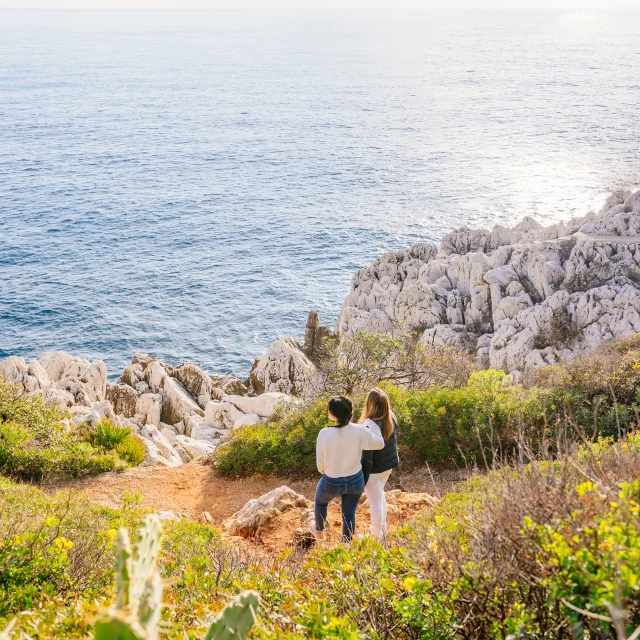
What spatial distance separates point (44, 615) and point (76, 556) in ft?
5.77

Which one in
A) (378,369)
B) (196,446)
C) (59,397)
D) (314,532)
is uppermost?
(314,532)

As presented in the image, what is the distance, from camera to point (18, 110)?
108 meters

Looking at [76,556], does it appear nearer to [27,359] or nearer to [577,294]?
[577,294]

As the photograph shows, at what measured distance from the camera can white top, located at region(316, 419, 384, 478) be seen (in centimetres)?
752

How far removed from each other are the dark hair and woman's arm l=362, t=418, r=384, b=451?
0.36m

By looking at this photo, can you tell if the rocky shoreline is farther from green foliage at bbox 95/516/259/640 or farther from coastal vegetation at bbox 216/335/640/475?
green foliage at bbox 95/516/259/640

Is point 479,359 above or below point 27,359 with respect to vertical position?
above

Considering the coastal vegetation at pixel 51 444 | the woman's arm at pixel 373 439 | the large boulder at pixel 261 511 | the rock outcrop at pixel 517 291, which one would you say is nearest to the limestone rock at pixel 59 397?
the coastal vegetation at pixel 51 444

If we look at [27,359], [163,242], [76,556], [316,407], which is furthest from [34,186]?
[76,556]

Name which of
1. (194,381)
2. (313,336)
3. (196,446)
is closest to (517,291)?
Result: (313,336)

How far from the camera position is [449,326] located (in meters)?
31.5

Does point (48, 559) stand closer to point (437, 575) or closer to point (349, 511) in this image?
point (349, 511)

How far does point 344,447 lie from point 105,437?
379 inches

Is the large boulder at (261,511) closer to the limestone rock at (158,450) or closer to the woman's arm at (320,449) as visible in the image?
the woman's arm at (320,449)
